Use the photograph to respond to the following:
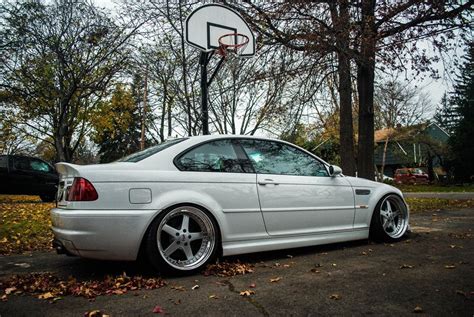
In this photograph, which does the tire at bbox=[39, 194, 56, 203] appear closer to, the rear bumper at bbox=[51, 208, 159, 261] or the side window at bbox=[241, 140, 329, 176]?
the rear bumper at bbox=[51, 208, 159, 261]

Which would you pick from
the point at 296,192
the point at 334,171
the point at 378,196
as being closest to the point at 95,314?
the point at 296,192

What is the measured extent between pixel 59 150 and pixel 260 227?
18.6m

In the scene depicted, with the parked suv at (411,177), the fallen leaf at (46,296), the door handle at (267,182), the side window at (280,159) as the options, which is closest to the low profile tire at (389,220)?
the side window at (280,159)

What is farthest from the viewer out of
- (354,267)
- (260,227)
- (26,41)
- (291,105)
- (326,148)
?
(326,148)

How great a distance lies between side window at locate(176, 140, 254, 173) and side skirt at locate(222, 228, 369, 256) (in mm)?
771

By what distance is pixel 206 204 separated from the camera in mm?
3768

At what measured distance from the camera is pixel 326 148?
38.3 meters

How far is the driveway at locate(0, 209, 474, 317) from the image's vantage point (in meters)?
2.68

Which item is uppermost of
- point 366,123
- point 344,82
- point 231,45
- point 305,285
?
point 231,45

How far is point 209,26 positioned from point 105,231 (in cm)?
514

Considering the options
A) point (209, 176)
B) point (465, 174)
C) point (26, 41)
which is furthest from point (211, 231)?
point (465, 174)

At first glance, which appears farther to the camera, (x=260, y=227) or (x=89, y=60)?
(x=89, y=60)

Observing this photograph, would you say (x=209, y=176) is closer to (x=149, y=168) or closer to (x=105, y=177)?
(x=149, y=168)

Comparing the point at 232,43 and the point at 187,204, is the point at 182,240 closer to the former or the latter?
the point at 187,204
